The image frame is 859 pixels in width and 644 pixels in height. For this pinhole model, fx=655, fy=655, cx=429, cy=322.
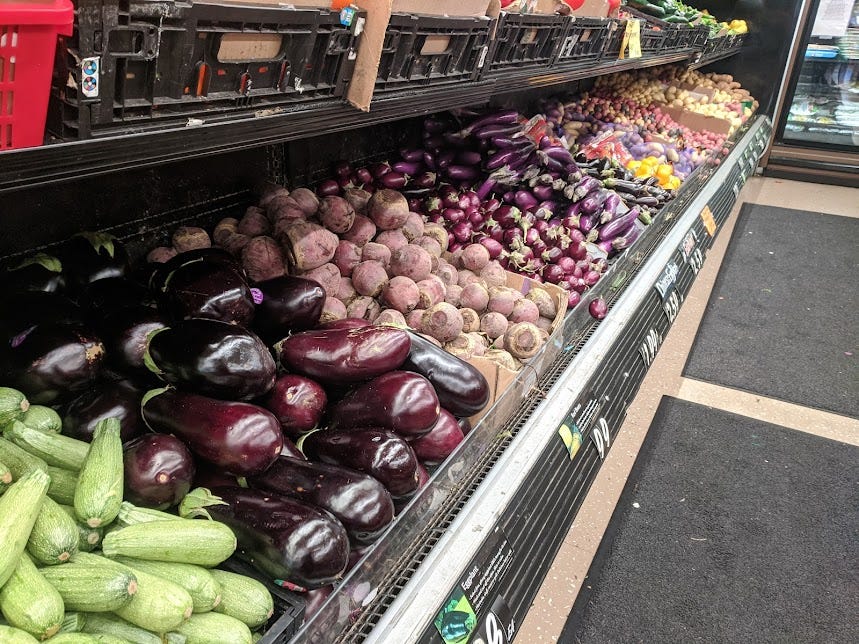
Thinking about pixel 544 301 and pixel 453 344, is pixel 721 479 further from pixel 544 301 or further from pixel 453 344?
pixel 453 344

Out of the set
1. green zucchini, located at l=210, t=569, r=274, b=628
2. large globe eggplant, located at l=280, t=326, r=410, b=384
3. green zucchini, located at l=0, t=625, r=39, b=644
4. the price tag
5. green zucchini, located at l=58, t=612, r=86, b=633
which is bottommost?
green zucchini, located at l=210, t=569, r=274, b=628

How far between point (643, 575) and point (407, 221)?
1325 mm

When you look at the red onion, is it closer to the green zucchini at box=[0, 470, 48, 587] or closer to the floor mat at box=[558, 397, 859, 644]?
the floor mat at box=[558, 397, 859, 644]

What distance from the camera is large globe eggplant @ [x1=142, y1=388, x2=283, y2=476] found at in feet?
3.16

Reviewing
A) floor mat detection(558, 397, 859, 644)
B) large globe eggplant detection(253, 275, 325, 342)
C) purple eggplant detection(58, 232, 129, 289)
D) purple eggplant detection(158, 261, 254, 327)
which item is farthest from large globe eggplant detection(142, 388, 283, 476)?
floor mat detection(558, 397, 859, 644)

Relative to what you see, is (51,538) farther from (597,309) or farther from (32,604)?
(597,309)

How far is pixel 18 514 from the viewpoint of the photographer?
2.32ft

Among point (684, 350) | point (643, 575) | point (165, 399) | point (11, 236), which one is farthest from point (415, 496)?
point (684, 350)

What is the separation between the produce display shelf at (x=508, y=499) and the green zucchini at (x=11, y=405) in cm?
49

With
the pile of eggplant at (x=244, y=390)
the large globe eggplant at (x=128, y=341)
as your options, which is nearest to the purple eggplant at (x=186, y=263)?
the pile of eggplant at (x=244, y=390)

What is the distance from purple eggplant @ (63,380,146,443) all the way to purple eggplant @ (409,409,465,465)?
48 centimetres

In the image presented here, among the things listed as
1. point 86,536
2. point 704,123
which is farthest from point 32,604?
point 704,123

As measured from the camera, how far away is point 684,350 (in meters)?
3.41

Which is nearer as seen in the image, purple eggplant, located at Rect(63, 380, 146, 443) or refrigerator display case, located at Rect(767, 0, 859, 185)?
purple eggplant, located at Rect(63, 380, 146, 443)
